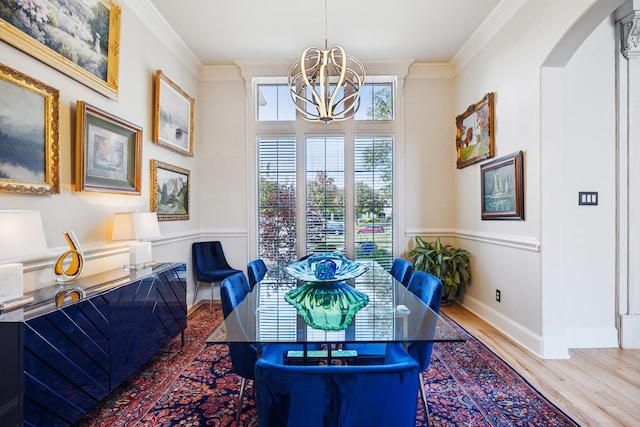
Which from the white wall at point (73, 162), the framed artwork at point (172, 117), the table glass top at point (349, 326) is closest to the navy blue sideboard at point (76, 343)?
the white wall at point (73, 162)

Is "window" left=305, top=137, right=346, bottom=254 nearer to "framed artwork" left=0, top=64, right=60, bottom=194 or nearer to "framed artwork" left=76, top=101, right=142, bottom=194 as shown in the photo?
"framed artwork" left=76, top=101, right=142, bottom=194

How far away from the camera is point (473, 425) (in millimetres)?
1764

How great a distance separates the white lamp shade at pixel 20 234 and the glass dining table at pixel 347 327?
93 cm

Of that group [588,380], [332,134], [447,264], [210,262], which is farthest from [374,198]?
[588,380]

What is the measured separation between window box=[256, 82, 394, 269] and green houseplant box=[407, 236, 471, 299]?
0.57 metres

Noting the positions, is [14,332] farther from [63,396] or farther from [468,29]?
[468,29]

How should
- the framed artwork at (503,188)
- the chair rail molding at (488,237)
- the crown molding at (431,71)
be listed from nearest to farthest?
the chair rail molding at (488,237) → the framed artwork at (503,188) → the crown molding at (431,71)

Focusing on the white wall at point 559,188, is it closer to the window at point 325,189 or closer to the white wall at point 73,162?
the window at point 325,189

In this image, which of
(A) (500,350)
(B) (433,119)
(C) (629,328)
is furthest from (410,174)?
(C) (629,328)

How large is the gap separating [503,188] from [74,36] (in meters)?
3.69

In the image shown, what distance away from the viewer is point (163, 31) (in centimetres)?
331

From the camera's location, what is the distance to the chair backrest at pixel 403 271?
2529mm

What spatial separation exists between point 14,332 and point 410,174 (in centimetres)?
403

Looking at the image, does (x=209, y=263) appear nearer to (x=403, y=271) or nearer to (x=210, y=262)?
(x=210, y=262)
